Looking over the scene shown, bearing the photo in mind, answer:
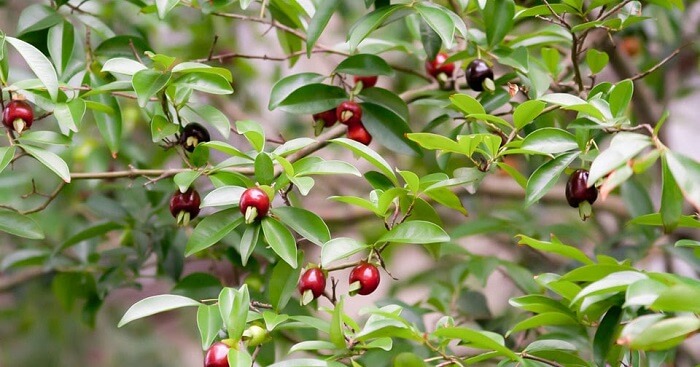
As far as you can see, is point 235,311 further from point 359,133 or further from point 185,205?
point 359,133

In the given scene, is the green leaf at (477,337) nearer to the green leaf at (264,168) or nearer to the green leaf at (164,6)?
the green leaf at (264,168)

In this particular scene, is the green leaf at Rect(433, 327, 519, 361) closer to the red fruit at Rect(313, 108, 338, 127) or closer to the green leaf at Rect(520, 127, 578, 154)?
the green leaf at Rect(520, 127, 578, 154)

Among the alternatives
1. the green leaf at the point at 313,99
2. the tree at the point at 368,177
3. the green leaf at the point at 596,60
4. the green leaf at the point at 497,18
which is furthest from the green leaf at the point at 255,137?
the green leaf at the point at 596,60

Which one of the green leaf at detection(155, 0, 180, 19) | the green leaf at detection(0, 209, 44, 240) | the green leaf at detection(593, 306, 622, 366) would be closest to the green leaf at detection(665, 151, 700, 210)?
the green leaf at detection(593, 306, 622, 366)

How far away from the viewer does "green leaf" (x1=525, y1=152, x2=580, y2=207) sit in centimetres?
83

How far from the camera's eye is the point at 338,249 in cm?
84

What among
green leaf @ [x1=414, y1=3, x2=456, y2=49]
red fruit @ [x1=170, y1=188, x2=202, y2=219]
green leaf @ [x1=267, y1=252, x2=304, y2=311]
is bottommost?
green leaf @ [x1=267, y1=252, x2=304, y2=311]

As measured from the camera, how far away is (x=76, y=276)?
4.71 feet

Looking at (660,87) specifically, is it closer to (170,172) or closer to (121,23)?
(121,23)

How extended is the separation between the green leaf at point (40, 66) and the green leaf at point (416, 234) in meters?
0.38

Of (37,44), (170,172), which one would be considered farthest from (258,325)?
(37,44)

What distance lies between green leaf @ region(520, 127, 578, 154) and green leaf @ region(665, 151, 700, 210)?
0.16 meters

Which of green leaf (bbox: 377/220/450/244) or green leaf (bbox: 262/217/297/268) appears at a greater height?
green leaf (bbox: 377/220/450/244)

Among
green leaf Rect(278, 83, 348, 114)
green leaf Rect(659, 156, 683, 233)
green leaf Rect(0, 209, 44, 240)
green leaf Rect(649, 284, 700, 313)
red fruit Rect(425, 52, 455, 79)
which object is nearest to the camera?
green leaf Rect(649, 284, 700, 313)
